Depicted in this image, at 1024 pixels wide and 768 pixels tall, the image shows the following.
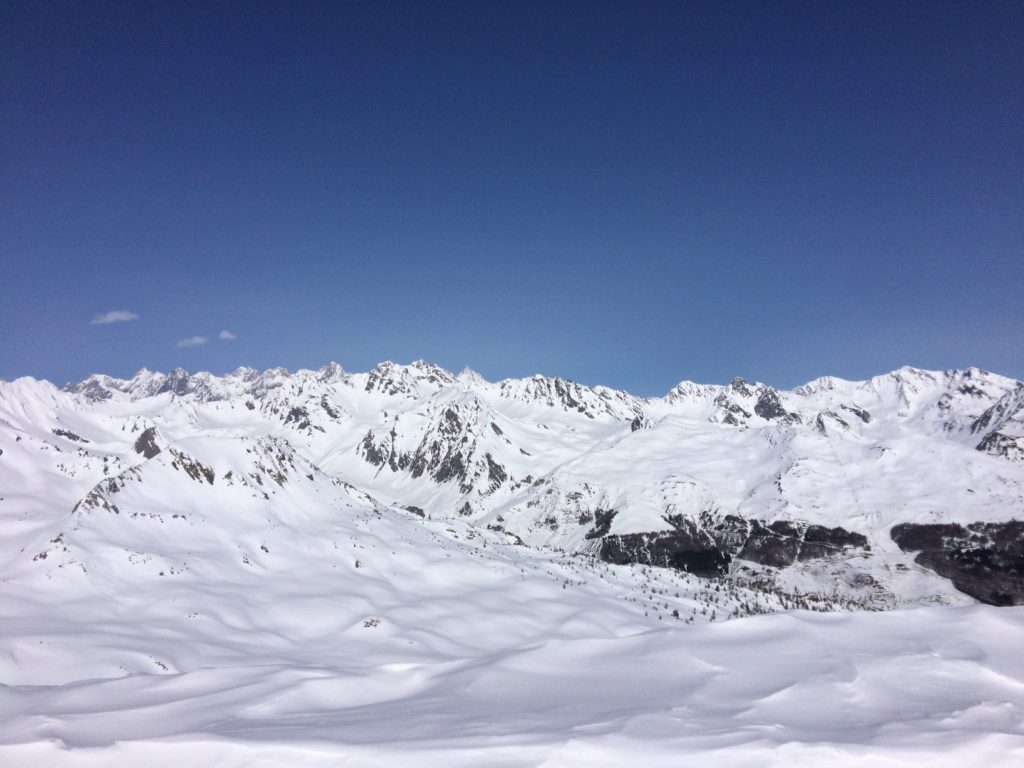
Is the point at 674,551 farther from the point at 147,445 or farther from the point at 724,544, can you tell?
the point at 147,445

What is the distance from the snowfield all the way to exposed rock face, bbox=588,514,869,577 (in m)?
0.64

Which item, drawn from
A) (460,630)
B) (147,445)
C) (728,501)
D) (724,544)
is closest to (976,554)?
(724,544)

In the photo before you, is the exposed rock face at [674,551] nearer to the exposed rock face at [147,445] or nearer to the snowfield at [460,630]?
the snowfield at [460,630]

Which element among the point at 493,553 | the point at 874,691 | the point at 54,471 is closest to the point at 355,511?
the point at 493,553

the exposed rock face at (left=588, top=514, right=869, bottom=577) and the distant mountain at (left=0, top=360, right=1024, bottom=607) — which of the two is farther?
the exposed rock face at (left=588, top=514, right=869, bottom=577)

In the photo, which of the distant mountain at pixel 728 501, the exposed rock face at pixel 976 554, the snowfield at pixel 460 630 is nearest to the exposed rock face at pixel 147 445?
the distant mountain at pixel 728 501

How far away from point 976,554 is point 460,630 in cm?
11508

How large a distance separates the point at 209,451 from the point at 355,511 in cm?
2092

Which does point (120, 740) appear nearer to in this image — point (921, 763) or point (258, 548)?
point (921, 763)

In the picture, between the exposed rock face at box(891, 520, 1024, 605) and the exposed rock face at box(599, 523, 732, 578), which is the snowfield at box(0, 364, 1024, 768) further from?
the exposed rock face at box(599, 523, 732, 578)

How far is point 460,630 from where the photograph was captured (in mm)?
47969

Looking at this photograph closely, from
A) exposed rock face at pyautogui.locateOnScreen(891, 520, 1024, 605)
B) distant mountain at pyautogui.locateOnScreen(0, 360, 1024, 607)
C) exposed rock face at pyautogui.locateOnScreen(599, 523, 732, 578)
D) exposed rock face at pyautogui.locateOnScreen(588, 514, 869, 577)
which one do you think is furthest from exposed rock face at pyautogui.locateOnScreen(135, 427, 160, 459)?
exposed rock face at pyautogui.locateOnScreen(891, 520, 1024, 605)

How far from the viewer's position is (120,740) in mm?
9562

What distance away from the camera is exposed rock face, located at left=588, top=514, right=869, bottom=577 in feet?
405
